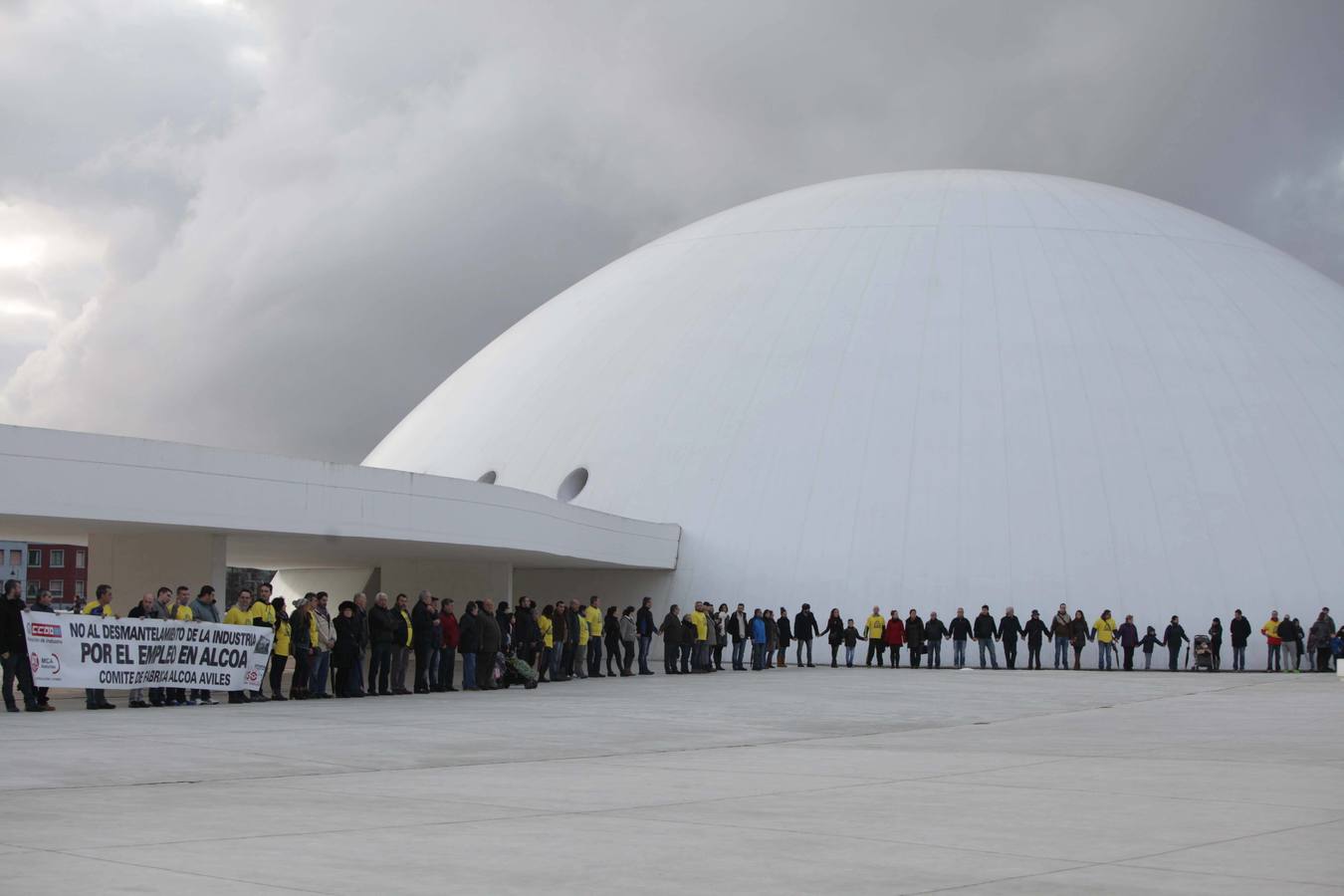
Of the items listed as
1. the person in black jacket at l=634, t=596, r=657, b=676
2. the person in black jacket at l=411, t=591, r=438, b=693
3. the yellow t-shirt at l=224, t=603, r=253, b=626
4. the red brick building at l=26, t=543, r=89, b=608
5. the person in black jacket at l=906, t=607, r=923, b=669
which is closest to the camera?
the yellow t-shirt at l=224, t=603, r=253, b=626

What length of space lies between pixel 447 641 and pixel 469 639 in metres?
0.31

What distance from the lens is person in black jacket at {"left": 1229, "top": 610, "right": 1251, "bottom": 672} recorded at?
2752cm

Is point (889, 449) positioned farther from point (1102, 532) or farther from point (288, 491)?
point (288, 491)

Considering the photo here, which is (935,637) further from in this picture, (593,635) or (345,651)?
(345,651)

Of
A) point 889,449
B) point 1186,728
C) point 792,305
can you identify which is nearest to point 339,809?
point 1186,728

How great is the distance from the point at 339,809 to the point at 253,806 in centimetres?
51

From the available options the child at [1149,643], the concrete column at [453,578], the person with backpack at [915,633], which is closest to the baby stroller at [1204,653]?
the child at [1149,643]

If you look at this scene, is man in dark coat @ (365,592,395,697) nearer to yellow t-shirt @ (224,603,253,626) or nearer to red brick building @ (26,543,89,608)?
yellow t-shirt @ (224,603,253,626)

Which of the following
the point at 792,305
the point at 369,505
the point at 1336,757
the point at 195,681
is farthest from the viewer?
the point at 792,305

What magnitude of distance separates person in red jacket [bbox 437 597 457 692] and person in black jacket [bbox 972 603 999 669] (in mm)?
10841

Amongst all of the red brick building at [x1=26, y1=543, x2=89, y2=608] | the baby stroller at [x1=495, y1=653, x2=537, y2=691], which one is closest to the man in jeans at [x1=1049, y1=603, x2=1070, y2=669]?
the baby stroller at [x1=495, y1=653, x2=537, y2=691]

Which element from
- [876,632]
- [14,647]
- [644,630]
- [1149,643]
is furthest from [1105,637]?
[14,647]

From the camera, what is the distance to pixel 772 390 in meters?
32.2

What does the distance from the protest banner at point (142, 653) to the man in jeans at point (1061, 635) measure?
50.9 ft
